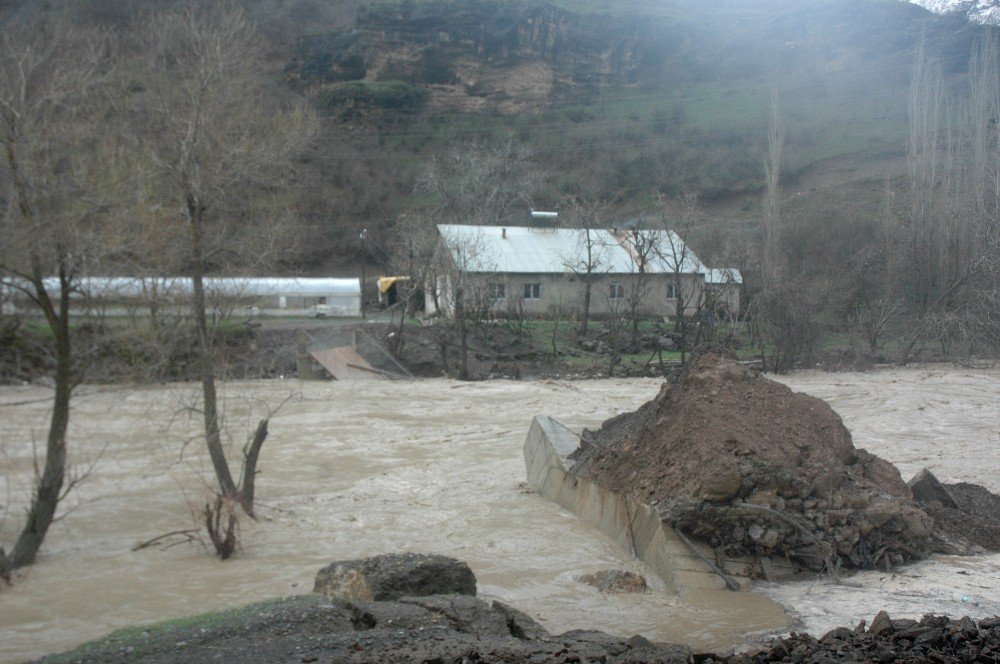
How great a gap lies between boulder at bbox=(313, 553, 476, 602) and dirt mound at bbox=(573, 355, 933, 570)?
99.8 inches

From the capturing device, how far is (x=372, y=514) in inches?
532

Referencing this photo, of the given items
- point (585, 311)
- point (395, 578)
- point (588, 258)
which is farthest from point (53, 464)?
point (588, 258)

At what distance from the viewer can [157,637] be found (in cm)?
600

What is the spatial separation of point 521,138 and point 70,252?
78.8 m

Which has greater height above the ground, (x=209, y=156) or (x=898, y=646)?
(x=209, y=156)

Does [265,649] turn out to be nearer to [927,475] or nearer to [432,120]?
[927,475]

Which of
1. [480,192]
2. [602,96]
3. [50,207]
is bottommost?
[50,207]

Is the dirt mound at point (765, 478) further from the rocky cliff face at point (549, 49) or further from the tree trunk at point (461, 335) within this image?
the rocky cliff face at point (549, 49)

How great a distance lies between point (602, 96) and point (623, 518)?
9526 cm

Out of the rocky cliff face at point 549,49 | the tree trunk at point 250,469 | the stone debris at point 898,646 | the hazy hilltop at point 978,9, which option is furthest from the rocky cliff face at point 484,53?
the stone debris at point 898,646

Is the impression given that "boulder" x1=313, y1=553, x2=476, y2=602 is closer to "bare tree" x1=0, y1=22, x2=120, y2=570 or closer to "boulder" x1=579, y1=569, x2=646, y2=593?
"boulder" x1=579, y1=569, x2=646, y2=593

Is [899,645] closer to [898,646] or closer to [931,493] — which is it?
[898,646]

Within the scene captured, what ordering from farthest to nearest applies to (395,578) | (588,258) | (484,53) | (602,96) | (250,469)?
1. (484,53)
2. (602,96)
3. (588,258)
4. (250,469)
5. (395,578)

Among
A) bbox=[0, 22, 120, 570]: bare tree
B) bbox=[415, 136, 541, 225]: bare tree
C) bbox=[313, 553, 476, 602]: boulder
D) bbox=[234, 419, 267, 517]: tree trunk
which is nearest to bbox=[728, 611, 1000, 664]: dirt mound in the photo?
bbox=[313, 553, 476, 602]: boulder
